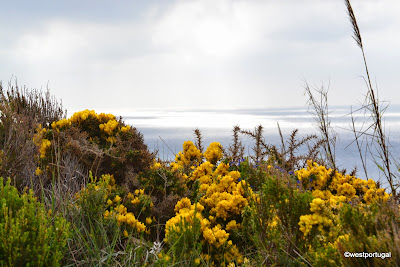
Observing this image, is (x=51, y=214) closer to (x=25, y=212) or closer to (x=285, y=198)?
(x=25, y=212)

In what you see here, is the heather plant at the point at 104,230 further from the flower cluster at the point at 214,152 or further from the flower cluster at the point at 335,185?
the flower cluster at the point at 335,185

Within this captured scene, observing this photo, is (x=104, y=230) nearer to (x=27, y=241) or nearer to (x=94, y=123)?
(x=27, y=241)

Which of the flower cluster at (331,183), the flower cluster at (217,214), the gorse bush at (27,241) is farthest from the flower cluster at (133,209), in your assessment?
the flower cluster at (331,183)

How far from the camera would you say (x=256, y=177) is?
4.59 m

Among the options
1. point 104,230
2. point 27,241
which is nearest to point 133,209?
point 104,230

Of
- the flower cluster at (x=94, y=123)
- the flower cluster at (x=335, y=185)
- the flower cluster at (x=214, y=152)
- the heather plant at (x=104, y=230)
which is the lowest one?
the heather plant at (x=104, y=230)

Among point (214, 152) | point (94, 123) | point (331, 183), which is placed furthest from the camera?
point (214, 152)

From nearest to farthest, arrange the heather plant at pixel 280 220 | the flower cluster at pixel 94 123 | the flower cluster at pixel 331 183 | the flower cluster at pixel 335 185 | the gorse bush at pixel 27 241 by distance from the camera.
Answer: the gorse bush at pixel 27 241 < the heather plant at pixel 280 220 < the flower cluster at pixel 335 185 < the flower cluster at pixel 331 183 < the flower cluster at pixel 94 123

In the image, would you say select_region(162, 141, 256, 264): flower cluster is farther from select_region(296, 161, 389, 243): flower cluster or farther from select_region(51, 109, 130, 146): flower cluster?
select_region(51, 109, 130, 146): flower cluster

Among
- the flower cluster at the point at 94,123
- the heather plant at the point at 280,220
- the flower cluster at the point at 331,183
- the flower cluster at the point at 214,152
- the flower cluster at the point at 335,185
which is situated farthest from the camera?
the flower cluster at the point at 214,152

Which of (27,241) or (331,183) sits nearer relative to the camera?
(27,241)

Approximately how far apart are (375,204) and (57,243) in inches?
91.1

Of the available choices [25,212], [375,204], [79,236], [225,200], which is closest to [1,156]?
[79,236]

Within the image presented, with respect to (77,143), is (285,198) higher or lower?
lower
